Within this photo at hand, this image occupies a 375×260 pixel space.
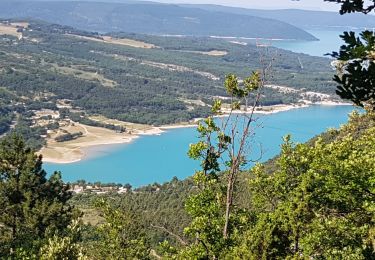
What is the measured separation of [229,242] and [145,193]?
234 feet

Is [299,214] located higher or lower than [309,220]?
higher

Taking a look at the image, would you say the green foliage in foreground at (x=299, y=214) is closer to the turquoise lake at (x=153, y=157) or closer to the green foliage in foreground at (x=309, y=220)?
the green foliage in foreground at (x=309, y=220)

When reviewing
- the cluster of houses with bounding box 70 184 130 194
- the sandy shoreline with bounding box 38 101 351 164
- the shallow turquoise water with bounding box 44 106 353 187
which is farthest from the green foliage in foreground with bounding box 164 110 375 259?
the sandy shoreline with bounding box 38 101 351 164

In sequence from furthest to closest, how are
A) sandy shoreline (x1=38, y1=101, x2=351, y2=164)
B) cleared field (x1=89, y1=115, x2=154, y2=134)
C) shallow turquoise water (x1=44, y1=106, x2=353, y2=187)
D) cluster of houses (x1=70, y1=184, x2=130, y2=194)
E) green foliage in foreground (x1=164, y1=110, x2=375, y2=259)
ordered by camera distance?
cleared field (x1=89, y1=115, x2=154, y2=134)
sandy shoreline (x1=38, y1=101, x2=351, y2=164)
shallow turquoise water (x1=44, y1=106, x2=353, y2=187)
cluster of houses (x1=70, y1=184, x2=130, y2=194)
green foliage in foreground (x1=164, y1=110, x2=375, y2=259)

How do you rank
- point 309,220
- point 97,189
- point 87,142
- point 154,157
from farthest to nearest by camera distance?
point 87,142 → point 154,157 → point 97,189 → point 309,220

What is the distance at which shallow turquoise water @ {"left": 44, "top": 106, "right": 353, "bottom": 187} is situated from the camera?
106 m

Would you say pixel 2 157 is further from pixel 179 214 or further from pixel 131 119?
pixel 131 119

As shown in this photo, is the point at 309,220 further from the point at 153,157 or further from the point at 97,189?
the point at 153,157

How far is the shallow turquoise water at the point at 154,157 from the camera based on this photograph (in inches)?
4161

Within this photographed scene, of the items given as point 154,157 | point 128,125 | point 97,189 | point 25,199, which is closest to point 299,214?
point 25,199

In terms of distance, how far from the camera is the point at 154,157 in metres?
120

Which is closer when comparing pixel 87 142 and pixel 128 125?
pixel 87 142

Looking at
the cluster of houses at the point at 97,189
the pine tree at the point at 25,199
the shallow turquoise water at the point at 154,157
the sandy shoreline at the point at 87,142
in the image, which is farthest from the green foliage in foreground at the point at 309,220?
the sandy shoreline at the point at 87,142

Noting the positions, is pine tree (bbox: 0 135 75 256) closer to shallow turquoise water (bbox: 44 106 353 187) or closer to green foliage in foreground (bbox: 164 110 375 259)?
green foliage in foreground (bbox: 164 110 375 259)
